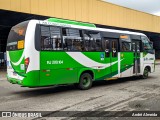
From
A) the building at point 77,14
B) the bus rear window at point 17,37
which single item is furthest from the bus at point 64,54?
the building at point 77,14

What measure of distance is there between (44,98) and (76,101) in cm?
139

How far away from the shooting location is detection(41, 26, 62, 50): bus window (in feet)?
33.3

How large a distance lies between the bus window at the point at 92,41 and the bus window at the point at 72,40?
1.22ft

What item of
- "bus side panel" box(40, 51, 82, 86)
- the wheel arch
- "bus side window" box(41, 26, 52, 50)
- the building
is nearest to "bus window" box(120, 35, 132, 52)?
the wheel arch

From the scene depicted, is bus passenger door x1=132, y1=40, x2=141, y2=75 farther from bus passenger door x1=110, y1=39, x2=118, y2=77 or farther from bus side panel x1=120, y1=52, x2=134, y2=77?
bus passenger door x1=110, y1=39, x2=118, y2=77

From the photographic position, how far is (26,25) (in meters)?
10.1

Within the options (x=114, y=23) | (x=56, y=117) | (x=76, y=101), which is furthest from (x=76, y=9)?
(x=56, y=117)

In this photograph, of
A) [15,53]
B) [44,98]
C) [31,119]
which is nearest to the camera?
[31,119]

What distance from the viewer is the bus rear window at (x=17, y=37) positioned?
398 inches

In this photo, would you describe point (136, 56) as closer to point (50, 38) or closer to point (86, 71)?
point (86, 71)

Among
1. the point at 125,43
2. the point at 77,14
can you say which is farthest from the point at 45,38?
the point at 77,14

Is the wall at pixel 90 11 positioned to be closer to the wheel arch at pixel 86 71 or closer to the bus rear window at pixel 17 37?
the bus rear window at pixel 17 37

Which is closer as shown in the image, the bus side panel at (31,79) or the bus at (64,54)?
the bus side panel at (31,79)

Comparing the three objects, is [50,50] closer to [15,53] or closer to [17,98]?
[15,53]
